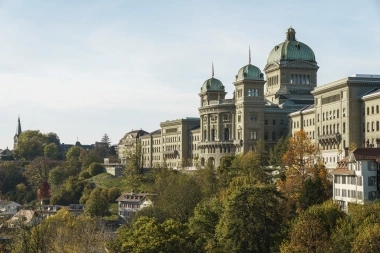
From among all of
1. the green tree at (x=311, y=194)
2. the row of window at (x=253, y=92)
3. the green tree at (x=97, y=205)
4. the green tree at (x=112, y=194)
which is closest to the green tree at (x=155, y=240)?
the green tree at (x=311, y=194)

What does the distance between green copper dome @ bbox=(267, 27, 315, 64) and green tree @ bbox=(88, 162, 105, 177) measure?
49.5m

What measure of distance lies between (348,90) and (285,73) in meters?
44.2

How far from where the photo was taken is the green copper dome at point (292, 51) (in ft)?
541

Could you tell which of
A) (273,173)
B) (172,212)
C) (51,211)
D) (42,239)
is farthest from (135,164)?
(42,239)

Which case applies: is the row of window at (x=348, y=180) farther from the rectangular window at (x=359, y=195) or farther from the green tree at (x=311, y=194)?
the green tree at (x=311, y=194)

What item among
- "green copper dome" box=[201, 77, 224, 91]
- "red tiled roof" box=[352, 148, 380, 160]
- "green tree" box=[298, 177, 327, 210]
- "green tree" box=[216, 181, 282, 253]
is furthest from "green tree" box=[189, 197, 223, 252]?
"green copper dome" box=[201, 77, 224, 91]

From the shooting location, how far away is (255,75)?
155m

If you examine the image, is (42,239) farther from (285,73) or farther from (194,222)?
(285,73)

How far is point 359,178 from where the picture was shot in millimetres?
87125

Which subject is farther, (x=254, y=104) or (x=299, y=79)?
(x=299, y=79)

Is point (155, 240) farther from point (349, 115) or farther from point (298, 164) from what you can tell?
point (349, 115)

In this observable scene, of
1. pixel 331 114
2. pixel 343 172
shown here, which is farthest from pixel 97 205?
pixel 343 172

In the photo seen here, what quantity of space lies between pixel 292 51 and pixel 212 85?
63.4 ft

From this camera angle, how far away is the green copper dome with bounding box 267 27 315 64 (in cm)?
16488
